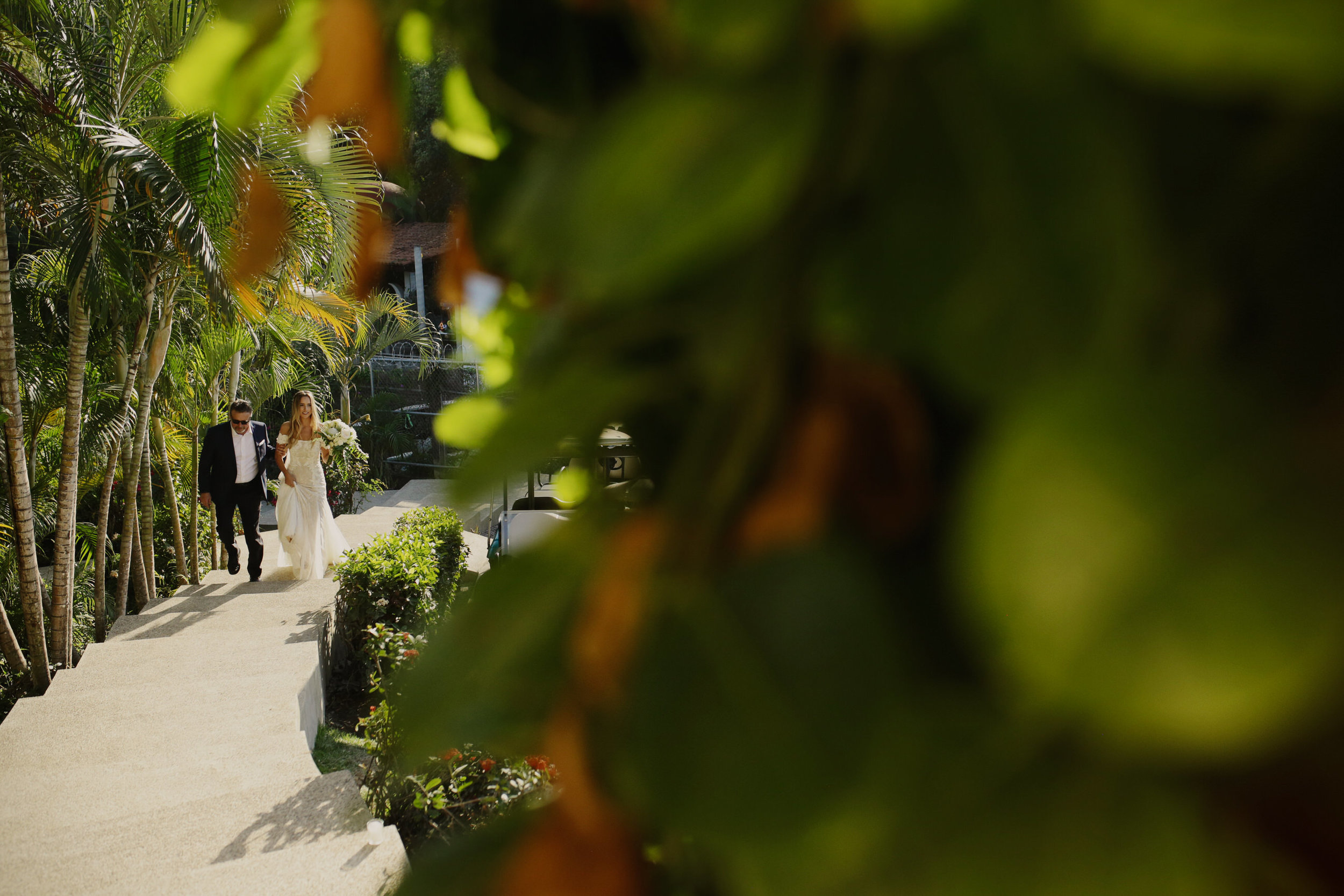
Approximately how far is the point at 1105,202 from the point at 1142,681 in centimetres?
6

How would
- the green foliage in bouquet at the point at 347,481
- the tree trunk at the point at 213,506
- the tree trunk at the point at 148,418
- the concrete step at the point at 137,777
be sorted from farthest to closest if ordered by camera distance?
the green foliage in bouquet at the point at 347,481 < the tree trunk at the point at 213,506 < the tree trunk at the point at 148,418 < the concrete step at the point at 137,777

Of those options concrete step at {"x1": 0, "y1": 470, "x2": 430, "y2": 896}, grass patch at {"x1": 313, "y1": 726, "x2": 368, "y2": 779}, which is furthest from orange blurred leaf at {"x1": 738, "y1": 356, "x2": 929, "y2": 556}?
grass patch at {"x1": 313, "y1": 726, "x2": 368, "y2": 779}

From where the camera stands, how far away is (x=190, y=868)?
110 inches

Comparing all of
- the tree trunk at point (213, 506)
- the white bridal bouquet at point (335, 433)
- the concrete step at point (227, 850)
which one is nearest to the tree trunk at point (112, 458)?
the tree trunk at point (213, 506)

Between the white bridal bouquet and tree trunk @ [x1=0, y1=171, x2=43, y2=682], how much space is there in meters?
2.68

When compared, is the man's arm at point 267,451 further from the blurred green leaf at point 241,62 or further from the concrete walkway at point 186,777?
the blurred green leaf at point 241,62

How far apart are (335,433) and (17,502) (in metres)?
3.35

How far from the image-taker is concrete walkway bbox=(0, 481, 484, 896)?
2.74 m

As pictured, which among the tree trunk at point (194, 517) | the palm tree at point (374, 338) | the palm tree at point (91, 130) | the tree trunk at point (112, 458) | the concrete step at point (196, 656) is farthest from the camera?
the palm tree at point (374, 338)

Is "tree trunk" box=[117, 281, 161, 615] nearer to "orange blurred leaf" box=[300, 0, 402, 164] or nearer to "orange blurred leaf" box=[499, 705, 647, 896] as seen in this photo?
"orange blurred leaf" box=[300, 0, 402, 164]

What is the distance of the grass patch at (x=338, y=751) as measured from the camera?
14.5 ft

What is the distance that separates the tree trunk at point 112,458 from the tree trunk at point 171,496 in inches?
28.1

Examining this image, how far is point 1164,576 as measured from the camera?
91 millimetres

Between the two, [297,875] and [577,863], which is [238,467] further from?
[577,863]
